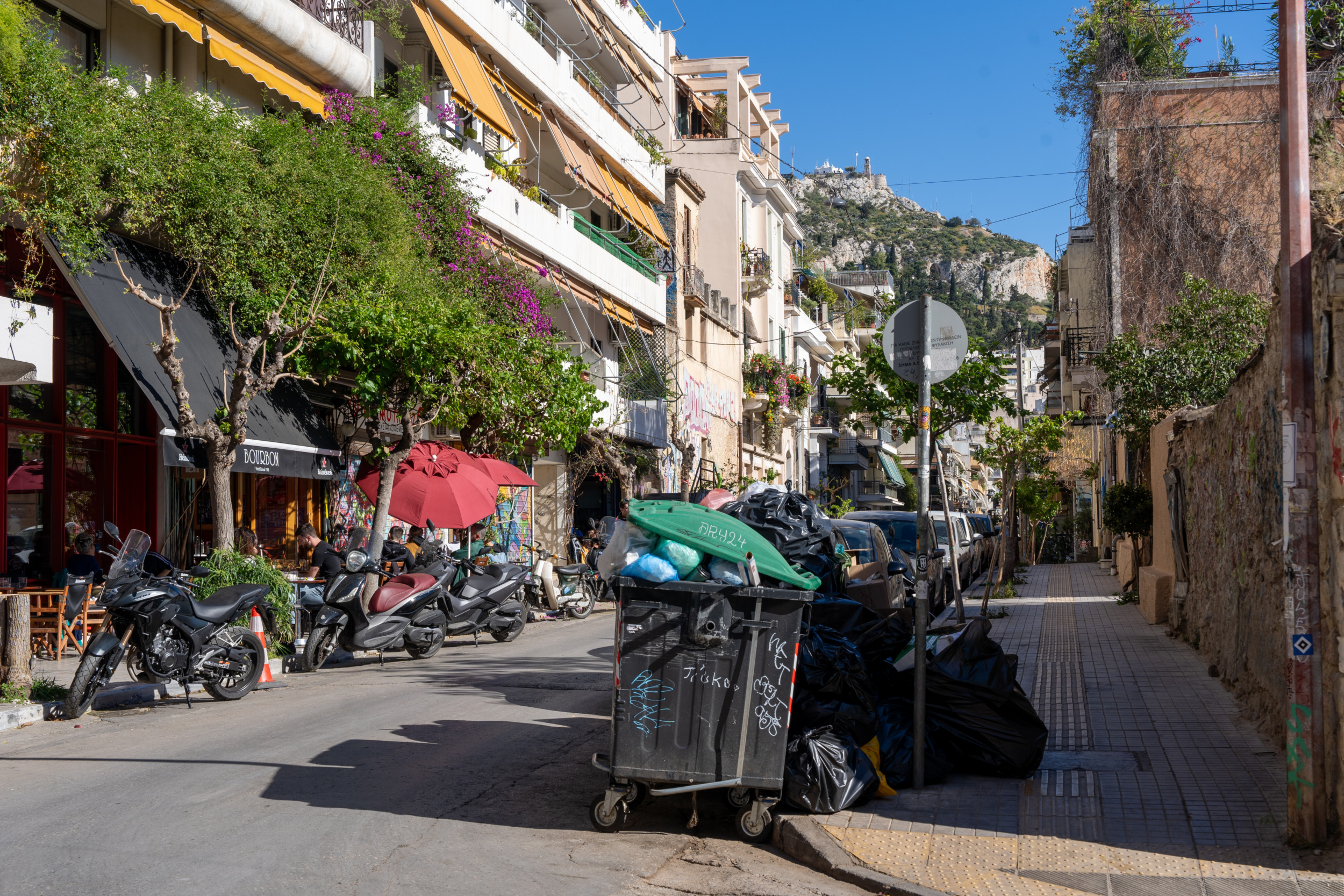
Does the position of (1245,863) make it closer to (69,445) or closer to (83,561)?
(83,561)

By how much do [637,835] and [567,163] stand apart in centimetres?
2197

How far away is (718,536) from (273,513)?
1363 cm

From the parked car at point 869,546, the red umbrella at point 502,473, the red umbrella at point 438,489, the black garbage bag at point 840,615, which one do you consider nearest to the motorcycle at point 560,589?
the red umbrella at point 502,473

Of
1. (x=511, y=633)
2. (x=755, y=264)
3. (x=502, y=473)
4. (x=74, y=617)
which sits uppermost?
(x=755, y=264)

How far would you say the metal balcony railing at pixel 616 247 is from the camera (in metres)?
28.2

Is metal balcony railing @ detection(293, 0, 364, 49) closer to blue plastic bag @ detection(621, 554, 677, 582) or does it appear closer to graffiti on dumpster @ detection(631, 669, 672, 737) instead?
blue plastic bag @ detection(621, 554, 677, 582)

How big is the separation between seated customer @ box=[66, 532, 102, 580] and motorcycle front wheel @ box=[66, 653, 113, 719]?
436 centimetres

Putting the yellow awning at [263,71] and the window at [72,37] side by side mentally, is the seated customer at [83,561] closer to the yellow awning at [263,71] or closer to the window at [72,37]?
the window at [72,37]

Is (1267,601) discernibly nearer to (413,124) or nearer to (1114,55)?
(413,124)

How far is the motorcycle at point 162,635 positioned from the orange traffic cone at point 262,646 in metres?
0.19

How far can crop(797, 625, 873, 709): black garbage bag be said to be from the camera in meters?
6.71

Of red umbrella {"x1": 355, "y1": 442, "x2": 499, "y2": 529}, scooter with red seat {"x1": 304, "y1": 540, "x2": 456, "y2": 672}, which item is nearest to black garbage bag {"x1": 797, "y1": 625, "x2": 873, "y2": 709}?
scooter with red seat {"x1": 304, "y1": 540, "x2": 456, "y2": 672}

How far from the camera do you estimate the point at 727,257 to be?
1626 inches

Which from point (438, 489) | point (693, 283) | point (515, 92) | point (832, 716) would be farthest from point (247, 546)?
point (693, 283)
